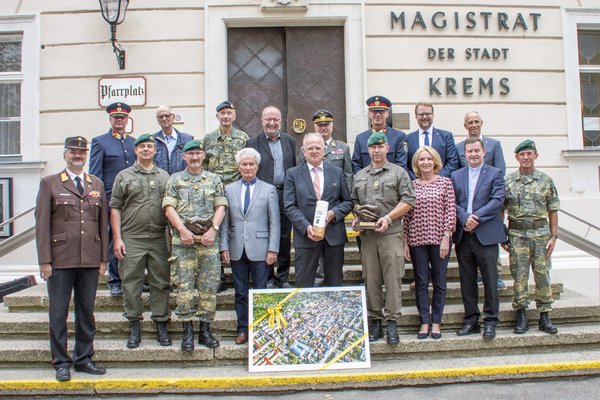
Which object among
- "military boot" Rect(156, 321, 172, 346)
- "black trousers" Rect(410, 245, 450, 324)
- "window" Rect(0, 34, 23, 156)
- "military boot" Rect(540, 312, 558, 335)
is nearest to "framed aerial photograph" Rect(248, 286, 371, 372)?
"black trousers" Rect(410, 245, 450, 324)

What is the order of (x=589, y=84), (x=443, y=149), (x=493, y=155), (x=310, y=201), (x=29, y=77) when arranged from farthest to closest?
1. (x=589, y=84)
2. (x=29, y=77)
3. (x=443, y=149)
4. (x=493, y=155)
5. (x=310, y=201)

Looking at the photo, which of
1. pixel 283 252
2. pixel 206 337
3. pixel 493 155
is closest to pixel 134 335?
pixel 206 337

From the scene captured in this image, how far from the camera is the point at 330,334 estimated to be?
4691 millimetres

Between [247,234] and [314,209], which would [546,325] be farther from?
[247,234]

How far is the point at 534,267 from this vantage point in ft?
16.3

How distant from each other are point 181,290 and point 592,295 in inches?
227

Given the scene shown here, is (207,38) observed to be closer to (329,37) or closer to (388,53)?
(329,37)

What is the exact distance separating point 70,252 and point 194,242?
1.06 meters

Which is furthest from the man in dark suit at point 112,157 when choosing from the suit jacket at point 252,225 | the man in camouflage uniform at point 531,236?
the man in camouflage uniform at point 531,236

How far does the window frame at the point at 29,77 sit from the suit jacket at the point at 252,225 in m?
4.19

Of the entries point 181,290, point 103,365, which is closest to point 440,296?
point 181,290

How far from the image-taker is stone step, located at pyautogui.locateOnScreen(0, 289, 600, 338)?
499cm

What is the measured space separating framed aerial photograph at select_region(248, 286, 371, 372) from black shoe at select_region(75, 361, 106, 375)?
1304mm

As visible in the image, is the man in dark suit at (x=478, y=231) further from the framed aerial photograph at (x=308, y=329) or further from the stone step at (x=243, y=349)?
the framed aerial photograph at (x=308, y=329)
